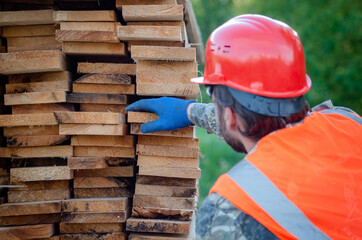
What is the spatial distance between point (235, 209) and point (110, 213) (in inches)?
55.1

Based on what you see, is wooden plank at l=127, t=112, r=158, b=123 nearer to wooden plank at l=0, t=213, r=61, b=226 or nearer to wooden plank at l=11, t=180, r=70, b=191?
wooden plank at l=11, t=180, r=70, b=191

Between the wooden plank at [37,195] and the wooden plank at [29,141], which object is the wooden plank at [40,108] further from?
the wooden plank at [37,195]

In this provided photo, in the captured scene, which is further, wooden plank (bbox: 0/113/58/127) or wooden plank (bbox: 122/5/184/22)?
wooden plank (bbox: 0/113/58/127)

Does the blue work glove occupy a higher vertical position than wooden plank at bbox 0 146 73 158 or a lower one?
higher

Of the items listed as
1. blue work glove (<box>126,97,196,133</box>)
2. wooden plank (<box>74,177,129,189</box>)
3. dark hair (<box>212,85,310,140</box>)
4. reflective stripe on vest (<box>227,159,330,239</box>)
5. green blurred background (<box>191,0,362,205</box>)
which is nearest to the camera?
reflective stripe on vest (<box>227,159,330,239</box>)

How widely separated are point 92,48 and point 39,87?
1.67ft

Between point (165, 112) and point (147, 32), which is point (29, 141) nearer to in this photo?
point (165, 112)

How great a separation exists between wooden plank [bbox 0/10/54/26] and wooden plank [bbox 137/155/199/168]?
1284 millimetres

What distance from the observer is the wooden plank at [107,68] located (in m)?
2.64

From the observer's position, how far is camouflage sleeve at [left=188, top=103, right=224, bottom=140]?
8.10 ft

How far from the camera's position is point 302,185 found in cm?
143

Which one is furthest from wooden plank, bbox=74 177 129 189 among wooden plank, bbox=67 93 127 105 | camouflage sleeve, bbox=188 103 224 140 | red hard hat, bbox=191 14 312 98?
red hard hat, bbox=191 14 312 98

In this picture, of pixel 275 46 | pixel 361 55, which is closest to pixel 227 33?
pixel 275 46

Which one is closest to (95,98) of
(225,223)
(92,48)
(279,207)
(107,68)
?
(107,68)
